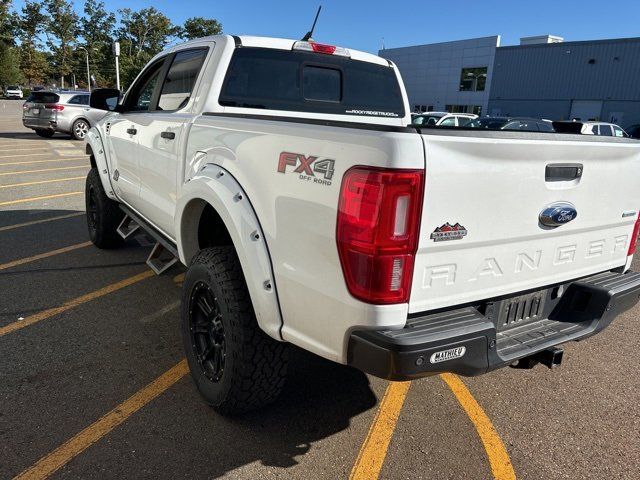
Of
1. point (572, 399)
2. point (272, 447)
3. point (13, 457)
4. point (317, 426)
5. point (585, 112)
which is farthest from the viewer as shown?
point (585, 112)

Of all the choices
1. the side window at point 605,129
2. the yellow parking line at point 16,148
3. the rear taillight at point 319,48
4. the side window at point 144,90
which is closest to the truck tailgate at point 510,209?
the rear taillight at point 319,48

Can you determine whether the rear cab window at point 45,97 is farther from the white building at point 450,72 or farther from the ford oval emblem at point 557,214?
the white building at point 450,72

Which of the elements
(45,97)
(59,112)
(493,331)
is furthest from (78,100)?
(493,331)

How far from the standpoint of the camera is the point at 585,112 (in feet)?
118

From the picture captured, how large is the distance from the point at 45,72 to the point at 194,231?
93900 mm

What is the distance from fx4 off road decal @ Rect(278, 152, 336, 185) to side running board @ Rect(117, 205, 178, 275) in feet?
5.35

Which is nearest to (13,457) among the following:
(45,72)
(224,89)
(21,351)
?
(21,351)

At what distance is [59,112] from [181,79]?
16023 mm

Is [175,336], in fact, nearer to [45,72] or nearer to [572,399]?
[572,399]

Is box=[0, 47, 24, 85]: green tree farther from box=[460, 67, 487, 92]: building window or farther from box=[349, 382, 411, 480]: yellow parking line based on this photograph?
box=[349, 382, 411, 480]: yellow parking line

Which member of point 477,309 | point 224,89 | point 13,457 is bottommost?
point 13,457

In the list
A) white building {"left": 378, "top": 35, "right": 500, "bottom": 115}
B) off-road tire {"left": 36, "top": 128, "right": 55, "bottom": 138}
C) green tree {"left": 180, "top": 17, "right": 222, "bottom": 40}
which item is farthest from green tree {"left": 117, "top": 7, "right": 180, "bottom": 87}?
off-road tire {"left": 36, "top": 128, "right": 55, "bottom": 138}

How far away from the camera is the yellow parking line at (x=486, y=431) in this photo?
2.41 metres

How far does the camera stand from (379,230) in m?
1.79
